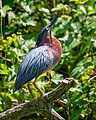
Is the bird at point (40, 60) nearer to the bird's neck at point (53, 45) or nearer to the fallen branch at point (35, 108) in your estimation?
the bird's neck at point (53, 45)

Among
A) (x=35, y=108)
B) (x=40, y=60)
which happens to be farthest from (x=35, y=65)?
(x=35, y=108)

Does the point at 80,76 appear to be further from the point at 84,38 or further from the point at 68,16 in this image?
the point at 68,16

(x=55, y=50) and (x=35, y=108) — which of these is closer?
(x=35, y=108)

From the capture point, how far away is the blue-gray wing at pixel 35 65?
140 inches

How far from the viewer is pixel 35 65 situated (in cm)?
362

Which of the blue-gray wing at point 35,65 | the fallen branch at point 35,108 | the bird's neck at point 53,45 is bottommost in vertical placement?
the fallen branch at point 35,108

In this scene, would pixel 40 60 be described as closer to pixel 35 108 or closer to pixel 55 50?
pixel 55 50

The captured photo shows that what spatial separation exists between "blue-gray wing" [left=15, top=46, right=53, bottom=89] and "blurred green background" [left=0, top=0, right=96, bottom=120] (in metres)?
0.33

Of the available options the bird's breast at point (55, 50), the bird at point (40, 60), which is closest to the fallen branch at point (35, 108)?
the bird at point (40, 60)

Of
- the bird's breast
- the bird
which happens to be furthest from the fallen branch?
the bird's breast

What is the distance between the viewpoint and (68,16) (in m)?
4.88

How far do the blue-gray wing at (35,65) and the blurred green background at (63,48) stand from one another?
33cm

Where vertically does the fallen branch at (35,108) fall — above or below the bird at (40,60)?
below

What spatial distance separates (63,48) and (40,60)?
0.96m
